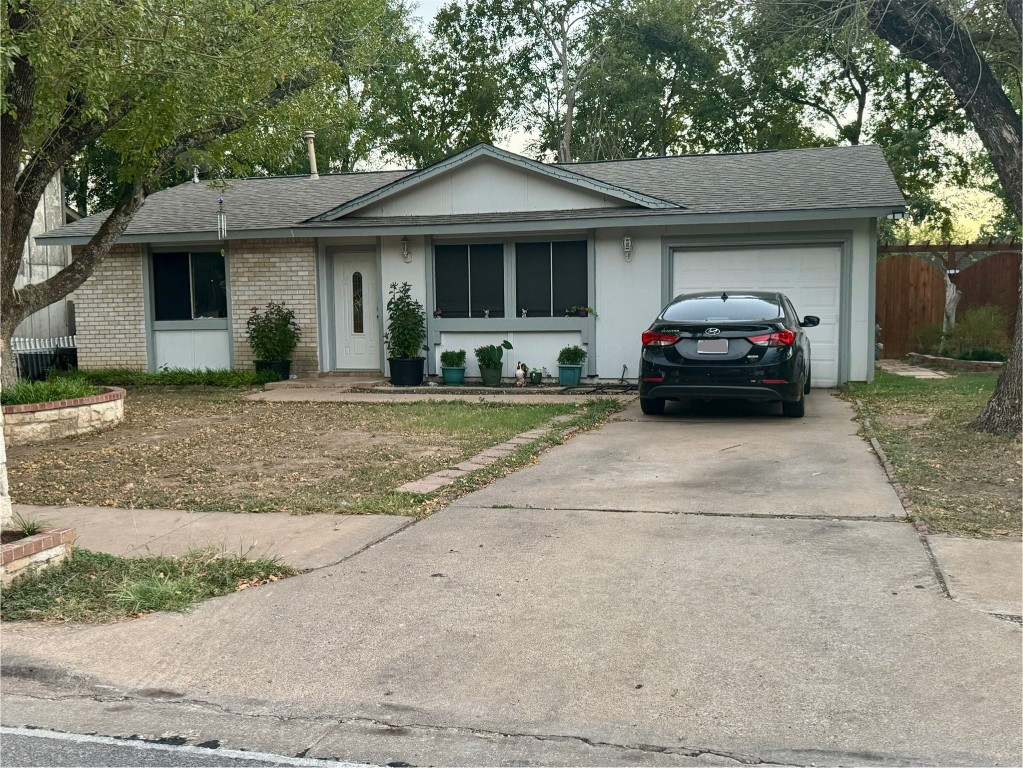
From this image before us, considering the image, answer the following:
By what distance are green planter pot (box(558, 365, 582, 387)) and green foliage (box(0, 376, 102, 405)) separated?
22.0ft

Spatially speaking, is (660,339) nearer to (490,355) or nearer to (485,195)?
(490,355)

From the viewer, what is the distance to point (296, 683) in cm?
384

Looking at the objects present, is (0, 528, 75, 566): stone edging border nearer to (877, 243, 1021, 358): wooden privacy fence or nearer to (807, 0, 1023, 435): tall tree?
(807, 0, 1023, 435): tall tree

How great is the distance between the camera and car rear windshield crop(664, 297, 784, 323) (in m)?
10.4

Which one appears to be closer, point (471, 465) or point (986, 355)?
point (471, 465)

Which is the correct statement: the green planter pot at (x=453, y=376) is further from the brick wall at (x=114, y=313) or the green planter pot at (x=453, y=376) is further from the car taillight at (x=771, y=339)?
A: the car taillight at (x=771, y=339)

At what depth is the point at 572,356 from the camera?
48.0 feet

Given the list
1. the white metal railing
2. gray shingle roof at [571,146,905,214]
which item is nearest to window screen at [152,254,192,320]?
the white metal railing

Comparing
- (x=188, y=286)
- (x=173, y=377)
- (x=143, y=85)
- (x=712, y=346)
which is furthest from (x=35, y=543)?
(x=188, y=286)

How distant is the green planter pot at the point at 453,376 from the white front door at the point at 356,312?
1.83 metres

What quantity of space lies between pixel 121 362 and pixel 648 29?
21443mm

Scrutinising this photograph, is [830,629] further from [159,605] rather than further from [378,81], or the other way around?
[378,81]

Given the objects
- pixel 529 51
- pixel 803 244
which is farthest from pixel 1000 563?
pixel 529 51

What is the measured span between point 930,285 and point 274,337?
13180 mm
